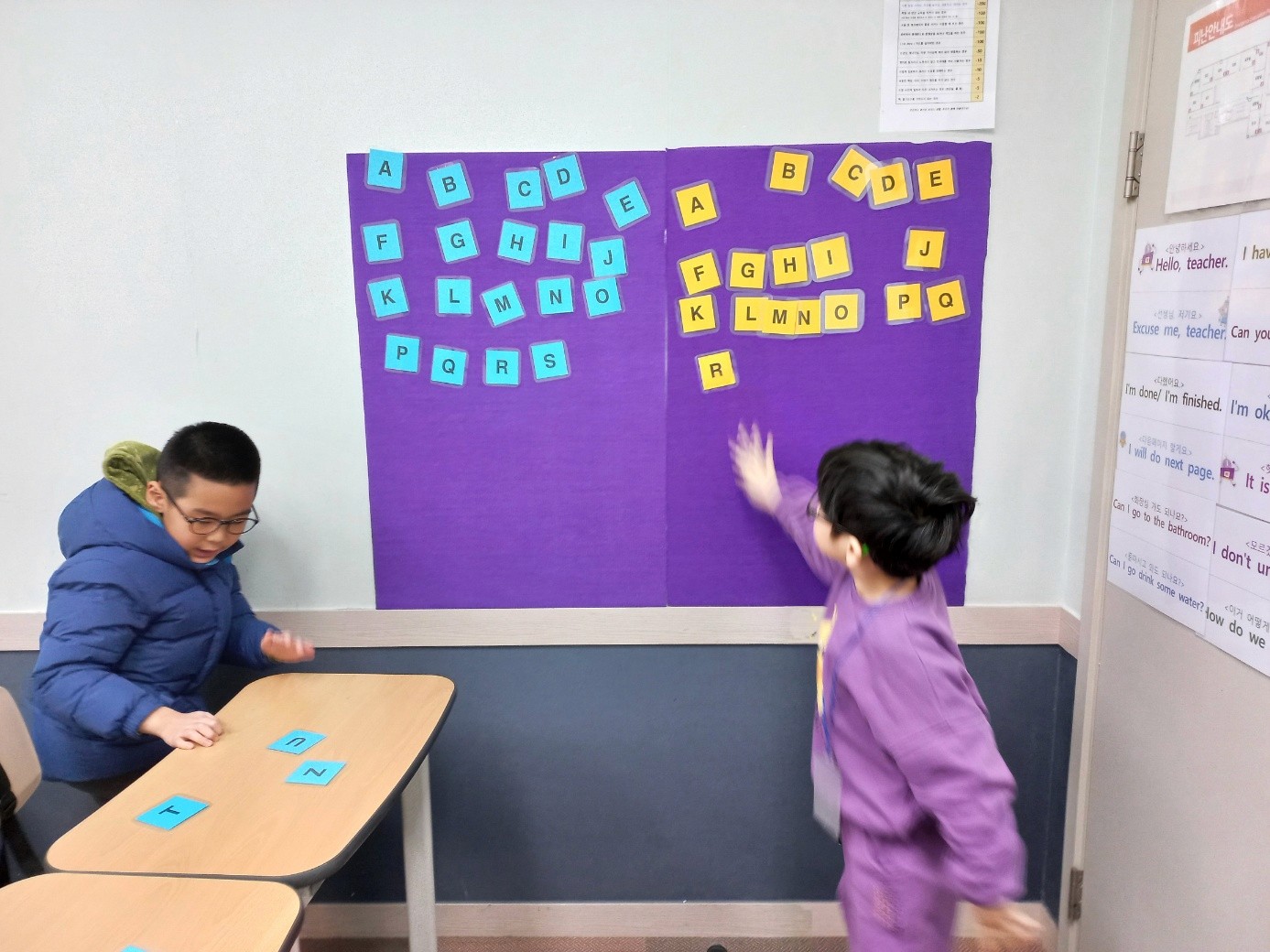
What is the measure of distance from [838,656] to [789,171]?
1.06m

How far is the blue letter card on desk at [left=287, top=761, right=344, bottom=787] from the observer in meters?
1.39

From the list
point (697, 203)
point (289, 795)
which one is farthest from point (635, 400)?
point (289, 795)

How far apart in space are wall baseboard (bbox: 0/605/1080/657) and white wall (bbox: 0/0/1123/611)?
0.07 metres

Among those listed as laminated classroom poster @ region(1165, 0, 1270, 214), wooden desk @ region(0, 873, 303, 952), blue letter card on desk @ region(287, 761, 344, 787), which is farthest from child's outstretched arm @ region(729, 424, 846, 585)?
wooden desk @ region(0, 873, 303, 952)

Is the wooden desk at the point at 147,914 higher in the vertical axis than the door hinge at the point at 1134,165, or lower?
lower

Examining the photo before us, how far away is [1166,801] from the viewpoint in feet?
5.21

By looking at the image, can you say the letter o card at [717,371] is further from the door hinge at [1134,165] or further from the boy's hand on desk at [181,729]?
the boy's hand on desk at [181,729]

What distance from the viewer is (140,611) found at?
166 cm

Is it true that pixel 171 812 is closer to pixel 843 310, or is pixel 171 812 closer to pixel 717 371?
pixel 717 371

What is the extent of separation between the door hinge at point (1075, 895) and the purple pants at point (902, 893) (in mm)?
653

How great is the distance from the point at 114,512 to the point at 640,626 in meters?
1.15

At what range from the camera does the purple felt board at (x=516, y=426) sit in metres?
1.89

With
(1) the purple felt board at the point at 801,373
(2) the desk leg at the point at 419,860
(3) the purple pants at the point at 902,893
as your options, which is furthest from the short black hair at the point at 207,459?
(3) the purple pants at the point at 902,893

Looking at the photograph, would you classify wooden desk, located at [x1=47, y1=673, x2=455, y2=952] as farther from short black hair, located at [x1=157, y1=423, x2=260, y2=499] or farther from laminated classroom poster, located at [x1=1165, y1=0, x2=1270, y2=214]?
laminated classroom poster, located at [x1=1165, y1=0, x2=1270, y2=214]
